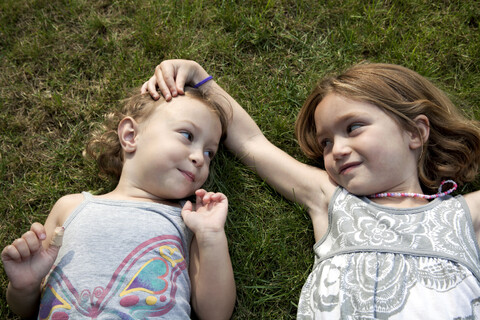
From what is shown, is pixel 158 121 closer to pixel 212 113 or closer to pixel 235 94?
pixel 212 113

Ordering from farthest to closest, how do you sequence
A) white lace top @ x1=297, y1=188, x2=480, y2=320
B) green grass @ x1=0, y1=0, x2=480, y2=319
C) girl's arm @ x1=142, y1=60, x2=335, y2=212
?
green grass @ x1=0, y1=0, x2=480, y2=319
girl's arm @ x1=142, y1=60, x2=335, y2=212
white lace top @ x1=297, y1=188, x2=480, y2=320

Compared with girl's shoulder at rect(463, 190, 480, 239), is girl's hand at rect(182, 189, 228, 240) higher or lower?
higher

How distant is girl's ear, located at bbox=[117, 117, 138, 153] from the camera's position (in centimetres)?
265

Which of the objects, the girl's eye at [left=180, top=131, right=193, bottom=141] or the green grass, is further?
the green grass

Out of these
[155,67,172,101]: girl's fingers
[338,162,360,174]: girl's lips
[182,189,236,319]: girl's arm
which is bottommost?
[182,189,236,319]: girl's arm

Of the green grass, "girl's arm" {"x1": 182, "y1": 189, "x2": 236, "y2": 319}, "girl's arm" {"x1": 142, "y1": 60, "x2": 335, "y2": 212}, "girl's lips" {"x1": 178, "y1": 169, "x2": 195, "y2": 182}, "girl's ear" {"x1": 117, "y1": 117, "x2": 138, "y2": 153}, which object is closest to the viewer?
"girl's arm" {"x1": 182, "y1": 189, "x2": 236, "y2": 319}

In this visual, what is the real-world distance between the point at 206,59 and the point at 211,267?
1652mm

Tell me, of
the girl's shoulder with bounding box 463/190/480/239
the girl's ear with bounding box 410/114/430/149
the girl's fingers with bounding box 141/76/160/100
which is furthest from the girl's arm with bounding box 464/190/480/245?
the girl's fingers with bounding box 141/76/160/100

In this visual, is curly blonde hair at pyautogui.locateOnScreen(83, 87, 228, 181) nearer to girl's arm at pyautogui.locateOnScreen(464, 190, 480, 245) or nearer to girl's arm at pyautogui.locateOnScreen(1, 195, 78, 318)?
girl's arm at pyautogui.locateOnScreen(1, 195, 78, 318)

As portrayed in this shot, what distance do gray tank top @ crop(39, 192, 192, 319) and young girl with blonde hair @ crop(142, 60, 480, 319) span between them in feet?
2.39

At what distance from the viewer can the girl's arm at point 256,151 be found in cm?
275

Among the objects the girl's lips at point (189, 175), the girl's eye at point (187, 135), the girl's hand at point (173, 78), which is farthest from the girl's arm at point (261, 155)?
the girl's lips at point (189, 175)

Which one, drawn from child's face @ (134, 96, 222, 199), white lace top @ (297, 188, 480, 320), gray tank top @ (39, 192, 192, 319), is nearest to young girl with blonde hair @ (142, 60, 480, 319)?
white lace top @ (297, 188, 480, 320)

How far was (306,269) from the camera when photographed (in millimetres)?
2824
